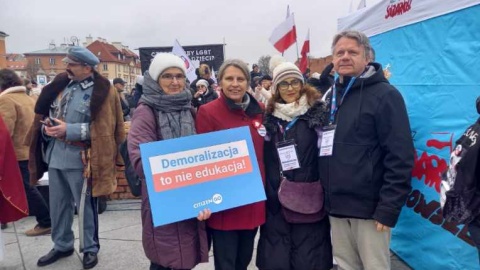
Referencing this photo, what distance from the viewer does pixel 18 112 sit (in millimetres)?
4594

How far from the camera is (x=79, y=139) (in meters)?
3.33

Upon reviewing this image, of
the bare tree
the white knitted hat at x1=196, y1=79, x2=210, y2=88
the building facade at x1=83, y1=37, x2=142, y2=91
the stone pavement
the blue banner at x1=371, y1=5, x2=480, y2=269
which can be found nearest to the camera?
the blue banner at x1=371, y1=5, x2=480, y2=269

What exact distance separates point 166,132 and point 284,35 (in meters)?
6.05

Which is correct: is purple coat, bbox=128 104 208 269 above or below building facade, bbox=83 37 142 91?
below

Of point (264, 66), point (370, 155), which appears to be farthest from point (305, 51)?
point (264, 66)

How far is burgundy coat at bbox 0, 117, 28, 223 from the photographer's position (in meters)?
3.22

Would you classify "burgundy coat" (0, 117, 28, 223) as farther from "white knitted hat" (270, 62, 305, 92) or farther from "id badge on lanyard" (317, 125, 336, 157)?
"id badge on lanyard" (317, 125, 336, 157)

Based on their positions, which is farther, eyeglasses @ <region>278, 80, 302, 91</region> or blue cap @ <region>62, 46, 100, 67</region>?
blue cap @ <region>62, 46, 100, 67</region>

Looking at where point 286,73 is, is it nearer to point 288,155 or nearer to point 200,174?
point 288,155

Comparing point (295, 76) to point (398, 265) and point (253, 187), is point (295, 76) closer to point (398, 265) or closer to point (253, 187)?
point (253, 187)

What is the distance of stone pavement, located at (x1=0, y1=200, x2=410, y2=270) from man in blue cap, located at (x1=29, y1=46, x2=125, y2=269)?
0.88 feet

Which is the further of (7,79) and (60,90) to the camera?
(7,79)

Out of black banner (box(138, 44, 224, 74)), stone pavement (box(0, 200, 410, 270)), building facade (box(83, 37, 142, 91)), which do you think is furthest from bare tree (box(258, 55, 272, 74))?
building facade (box(83, 37, 142, 91))

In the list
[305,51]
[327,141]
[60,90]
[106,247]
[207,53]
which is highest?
[207,53]
